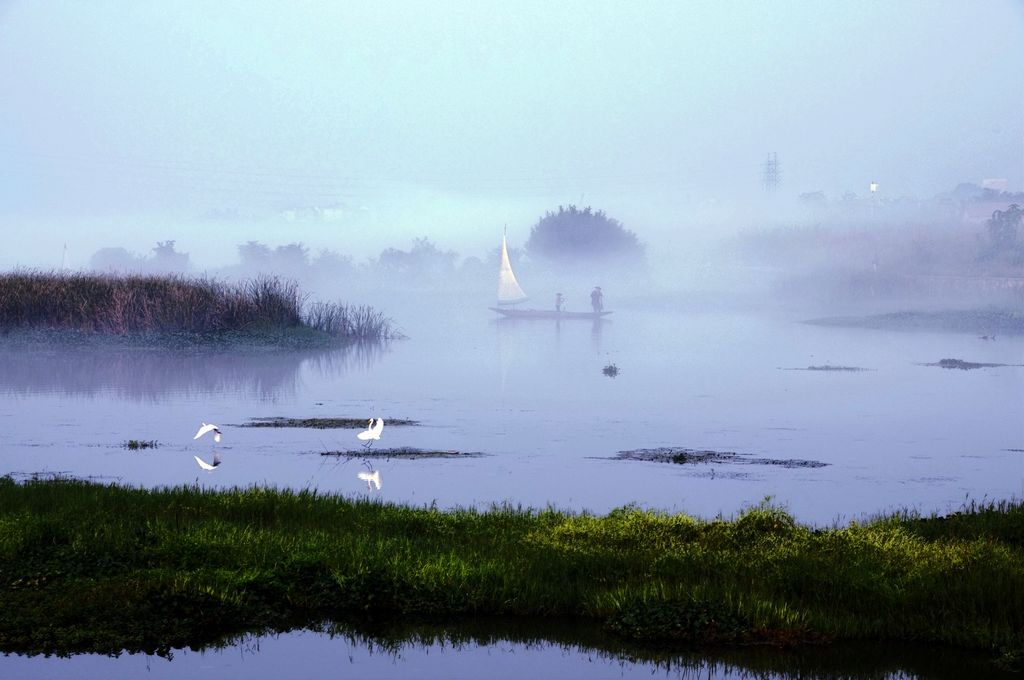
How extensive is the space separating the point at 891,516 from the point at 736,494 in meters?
3.41

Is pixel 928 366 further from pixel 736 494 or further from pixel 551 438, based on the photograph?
pixel 736 494

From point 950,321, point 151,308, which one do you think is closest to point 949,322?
point 950,321

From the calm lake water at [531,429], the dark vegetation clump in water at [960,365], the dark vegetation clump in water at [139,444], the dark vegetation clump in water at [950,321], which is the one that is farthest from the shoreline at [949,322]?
the dark vegetation clump in water at [139,444]

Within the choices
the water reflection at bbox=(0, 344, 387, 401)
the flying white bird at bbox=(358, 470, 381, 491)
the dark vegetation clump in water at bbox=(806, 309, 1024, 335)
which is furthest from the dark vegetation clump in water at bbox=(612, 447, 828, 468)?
the dark vegetation clump in water at bbox=(806, 309, 1024, 335)

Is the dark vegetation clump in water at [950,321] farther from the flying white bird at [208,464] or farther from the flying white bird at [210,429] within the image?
the flying white bird at [208,464]

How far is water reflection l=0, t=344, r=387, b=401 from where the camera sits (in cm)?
4353

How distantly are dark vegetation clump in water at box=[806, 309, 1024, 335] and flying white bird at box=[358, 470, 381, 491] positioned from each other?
266 feet

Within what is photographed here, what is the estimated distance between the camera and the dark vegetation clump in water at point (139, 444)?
94.4 ft

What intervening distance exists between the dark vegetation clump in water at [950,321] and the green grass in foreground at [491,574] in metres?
85.9

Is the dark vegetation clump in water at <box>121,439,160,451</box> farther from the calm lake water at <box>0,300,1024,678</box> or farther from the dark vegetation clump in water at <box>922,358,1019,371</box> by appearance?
the dark vegetation clump in water at <box>922,358,1019,371</box>

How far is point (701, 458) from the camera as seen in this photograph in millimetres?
28125

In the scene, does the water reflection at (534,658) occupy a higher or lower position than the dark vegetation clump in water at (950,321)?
lower

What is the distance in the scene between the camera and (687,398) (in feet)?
146

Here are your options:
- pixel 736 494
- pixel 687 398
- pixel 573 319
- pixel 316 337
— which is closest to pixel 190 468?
pixel 736 494
